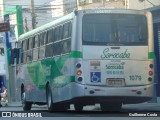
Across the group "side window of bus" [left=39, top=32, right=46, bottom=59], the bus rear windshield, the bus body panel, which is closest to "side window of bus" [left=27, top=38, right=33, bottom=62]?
"side window of bus" [left=39, top=32, right=46, bottom=59]

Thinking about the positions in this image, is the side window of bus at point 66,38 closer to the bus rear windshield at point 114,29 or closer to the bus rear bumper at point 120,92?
the bus rear windshield at point 114,29

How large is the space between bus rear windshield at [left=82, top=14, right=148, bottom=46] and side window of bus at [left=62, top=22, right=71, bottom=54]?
79cm

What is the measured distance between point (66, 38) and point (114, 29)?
1752mm

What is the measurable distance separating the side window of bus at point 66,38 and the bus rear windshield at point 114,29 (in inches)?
31.2

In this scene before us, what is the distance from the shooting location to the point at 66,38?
17.4m

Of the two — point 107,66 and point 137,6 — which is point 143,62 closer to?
→ point 107,66

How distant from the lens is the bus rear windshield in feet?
54.0

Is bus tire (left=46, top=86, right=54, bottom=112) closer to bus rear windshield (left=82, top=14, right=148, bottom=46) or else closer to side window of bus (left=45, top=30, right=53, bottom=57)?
side window of bus (left=45, top=30, right=53, bottom=57)

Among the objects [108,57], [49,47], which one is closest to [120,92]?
[108,57]

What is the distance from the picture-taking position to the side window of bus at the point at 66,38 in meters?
17.1

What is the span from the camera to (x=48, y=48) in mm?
19578

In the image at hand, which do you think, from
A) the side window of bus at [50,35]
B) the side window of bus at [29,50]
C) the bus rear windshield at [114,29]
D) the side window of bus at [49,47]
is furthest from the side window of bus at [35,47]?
the bus rear windshield at [114,29]

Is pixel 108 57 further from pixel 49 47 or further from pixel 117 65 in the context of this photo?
pixel 49 47

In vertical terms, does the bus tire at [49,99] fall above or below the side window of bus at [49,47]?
below
